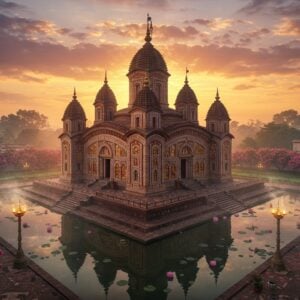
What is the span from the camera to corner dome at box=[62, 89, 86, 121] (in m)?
36.5

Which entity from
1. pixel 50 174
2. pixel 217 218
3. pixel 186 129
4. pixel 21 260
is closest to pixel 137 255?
pixel 21 260

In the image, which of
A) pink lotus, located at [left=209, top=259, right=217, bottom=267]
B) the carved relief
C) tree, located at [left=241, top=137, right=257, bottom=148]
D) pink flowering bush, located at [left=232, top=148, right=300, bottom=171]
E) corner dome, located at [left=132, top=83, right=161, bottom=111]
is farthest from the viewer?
tree, located at [left=241, top=137, right=257, bottom=148]

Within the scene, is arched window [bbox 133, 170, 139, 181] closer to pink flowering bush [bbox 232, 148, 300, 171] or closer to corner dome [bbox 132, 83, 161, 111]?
corner dome [bbox 132, 83, 161, 111]

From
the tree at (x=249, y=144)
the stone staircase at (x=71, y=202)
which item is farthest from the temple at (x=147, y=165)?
the tree at (x=249, y=144)

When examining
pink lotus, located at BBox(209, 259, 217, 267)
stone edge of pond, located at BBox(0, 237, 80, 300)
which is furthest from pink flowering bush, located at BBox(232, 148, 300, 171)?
stone edge of pond, located at BBox(0, 237, 80, 300)

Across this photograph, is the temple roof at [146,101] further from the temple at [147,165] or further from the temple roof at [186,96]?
the temple roof at [186,96]

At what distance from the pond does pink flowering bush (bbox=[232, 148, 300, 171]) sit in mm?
28118

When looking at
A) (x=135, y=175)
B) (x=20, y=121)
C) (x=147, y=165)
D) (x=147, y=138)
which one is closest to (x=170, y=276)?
(x=147, y=165)

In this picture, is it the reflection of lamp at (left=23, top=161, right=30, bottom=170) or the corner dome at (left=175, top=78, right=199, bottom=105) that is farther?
the reflection of lamp at (left=23, top=161, right=30, bottom=170)

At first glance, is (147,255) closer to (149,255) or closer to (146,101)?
(149,255)

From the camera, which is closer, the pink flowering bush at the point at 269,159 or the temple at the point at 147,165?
the temple at the point at 147,165

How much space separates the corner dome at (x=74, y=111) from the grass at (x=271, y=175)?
2697 centimetres

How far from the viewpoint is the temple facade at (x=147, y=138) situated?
2759 cm

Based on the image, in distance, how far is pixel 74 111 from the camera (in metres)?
36.7
